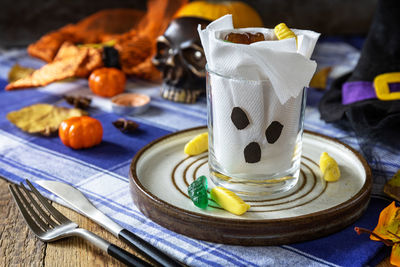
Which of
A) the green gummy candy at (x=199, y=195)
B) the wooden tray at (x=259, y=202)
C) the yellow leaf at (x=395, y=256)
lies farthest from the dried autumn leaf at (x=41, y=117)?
the yellow leaf at (x=395, y=256)

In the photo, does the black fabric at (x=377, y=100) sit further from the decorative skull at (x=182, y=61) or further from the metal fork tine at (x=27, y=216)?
the metal fork tine at (x=27, y=216)

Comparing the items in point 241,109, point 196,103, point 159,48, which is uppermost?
point 241,109

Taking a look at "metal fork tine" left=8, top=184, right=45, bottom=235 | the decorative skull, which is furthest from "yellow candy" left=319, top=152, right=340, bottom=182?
the decorative skull

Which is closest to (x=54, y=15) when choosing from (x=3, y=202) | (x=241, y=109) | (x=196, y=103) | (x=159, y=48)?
(x=159, y=48)

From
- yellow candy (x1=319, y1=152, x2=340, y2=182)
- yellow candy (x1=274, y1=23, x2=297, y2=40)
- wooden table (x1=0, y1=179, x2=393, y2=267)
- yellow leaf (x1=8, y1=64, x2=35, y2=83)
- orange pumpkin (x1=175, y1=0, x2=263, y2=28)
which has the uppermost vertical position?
yellow candy (x1=274, y1=23, x2=297, y2=40)

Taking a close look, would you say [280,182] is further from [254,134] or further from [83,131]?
[83,131]

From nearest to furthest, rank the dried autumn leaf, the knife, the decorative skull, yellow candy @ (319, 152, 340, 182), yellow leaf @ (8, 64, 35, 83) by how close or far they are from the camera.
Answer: the knife < yellow candy @ (319, 152, 340, 182) < the dried autumn leaf < the decorative skull < yellow leaf @ (8, 64, 35, 83)

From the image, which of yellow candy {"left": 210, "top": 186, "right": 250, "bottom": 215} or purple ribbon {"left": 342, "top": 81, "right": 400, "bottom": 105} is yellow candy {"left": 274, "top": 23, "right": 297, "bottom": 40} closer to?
yellow candy {"left": 210, "top": 186, "right": 250, "bottom": 215}
